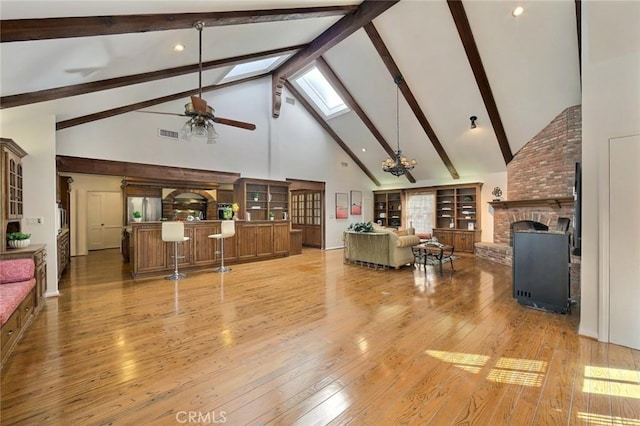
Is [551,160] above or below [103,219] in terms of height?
→ above

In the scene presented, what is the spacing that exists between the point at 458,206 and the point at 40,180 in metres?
10.7

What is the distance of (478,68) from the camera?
5602mm

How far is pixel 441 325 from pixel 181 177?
649cm

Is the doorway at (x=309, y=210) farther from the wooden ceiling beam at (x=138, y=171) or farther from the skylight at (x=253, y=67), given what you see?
the skylight at (x=253, y=67)

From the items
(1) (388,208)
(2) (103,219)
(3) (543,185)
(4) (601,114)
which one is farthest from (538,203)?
(2) (103,219)

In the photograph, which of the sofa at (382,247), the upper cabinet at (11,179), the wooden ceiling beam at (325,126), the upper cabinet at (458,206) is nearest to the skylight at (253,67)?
the wooden ceiling beam at (325,126)

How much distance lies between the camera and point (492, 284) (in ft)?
16.5

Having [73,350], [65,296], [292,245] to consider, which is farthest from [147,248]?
[292,245]

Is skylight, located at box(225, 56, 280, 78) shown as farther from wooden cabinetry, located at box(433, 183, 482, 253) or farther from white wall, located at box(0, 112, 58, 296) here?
wooden cabinetry, located at box(433, 183, 482, 253)

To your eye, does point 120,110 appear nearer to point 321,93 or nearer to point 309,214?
point 321,93

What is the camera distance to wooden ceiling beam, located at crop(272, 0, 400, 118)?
4770 millimetres

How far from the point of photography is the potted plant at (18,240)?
3.67m

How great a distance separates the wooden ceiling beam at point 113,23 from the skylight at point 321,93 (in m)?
4.85

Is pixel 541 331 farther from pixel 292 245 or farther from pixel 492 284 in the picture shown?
pixel 292 245
